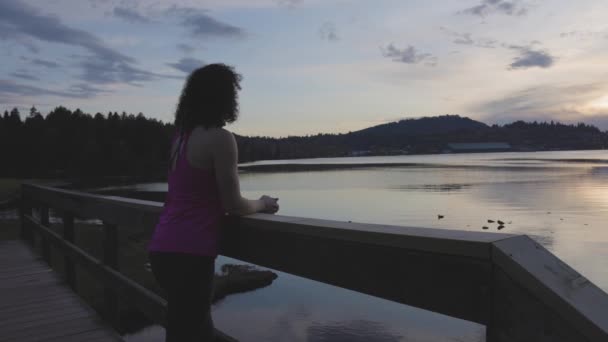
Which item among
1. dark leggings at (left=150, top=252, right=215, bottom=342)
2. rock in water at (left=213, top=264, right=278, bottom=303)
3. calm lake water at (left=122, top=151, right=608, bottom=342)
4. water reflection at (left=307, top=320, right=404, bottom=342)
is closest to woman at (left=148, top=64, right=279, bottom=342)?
dark leggings at (left=150, top=252, right=215, bottom=342)

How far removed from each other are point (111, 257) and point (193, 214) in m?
2.17

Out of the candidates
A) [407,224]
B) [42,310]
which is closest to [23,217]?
[42,310]

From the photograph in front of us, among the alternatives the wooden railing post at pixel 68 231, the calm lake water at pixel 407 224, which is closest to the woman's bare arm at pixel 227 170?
the wooden railing post at pixel 68 231

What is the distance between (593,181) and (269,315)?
9079 cm

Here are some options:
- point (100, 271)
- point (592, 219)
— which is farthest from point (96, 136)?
point (100, 271)

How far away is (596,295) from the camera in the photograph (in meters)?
1.09

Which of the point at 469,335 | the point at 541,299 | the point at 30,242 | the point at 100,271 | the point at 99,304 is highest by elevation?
the point at 541,299

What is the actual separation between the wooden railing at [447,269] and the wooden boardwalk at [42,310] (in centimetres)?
280

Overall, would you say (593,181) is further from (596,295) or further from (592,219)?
(596,295)

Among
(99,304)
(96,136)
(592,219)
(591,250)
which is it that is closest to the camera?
(99,304)

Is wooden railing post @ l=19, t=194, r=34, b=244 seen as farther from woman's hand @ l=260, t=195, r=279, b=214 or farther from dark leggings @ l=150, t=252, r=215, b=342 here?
woman's hand @ l=260, t=195, r=279, b=214

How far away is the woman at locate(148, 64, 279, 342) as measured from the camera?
2.34 m

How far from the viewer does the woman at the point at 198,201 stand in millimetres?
2336

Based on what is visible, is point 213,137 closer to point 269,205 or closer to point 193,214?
point 193,214
